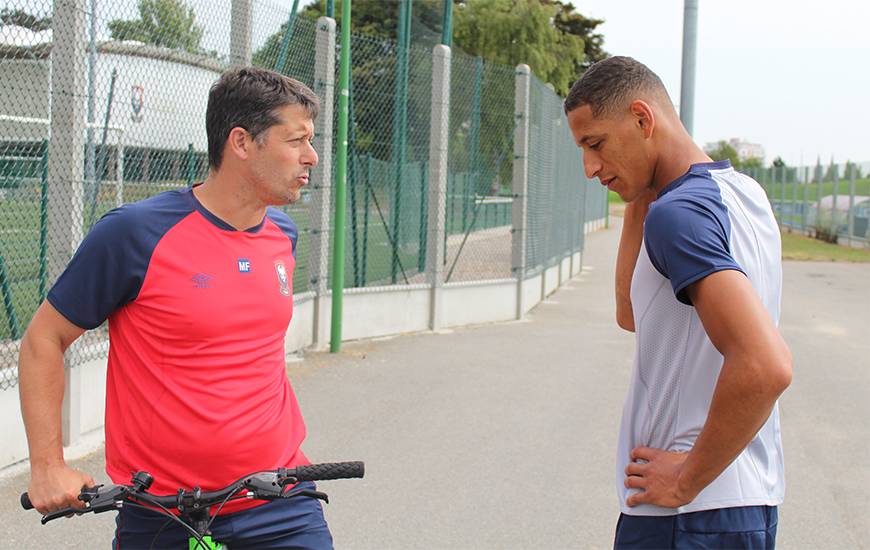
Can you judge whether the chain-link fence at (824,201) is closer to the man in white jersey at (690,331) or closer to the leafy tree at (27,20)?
the leafy tree at (27,20)

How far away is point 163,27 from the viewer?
23.5 ft

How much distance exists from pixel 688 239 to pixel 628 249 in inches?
26.8

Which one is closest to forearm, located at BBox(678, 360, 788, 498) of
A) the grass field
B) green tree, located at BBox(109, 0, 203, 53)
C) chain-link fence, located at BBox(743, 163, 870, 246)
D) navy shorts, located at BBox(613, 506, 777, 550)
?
navy shorts, located at BBox(613, 506, 777, 550)

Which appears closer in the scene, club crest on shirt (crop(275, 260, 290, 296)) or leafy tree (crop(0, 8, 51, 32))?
club crest on shirt (crop(275, 260, 290, 296))

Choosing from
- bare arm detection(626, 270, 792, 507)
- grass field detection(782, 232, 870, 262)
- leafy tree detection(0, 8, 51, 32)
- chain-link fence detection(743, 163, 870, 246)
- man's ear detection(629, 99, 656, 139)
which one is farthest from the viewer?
chain-link fence detection(743, 163, 870, 246)

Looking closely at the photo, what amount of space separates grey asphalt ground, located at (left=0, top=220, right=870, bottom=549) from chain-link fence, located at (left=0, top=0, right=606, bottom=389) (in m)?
1.22

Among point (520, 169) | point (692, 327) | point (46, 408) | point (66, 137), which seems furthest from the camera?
point (520, 169)

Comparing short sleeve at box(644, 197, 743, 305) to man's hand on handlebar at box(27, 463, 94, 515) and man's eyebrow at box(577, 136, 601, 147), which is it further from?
man's hand on handlebar at box(27, 463, 94, 515)

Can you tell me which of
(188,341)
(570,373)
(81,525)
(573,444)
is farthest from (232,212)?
(570,373)

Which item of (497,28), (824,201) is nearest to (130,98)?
(497,28)

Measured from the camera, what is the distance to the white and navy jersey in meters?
2.05

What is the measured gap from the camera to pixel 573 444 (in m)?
6.64

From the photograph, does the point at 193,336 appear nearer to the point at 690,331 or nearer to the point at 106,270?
the point at 106,270

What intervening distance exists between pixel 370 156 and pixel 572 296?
5.69 m
